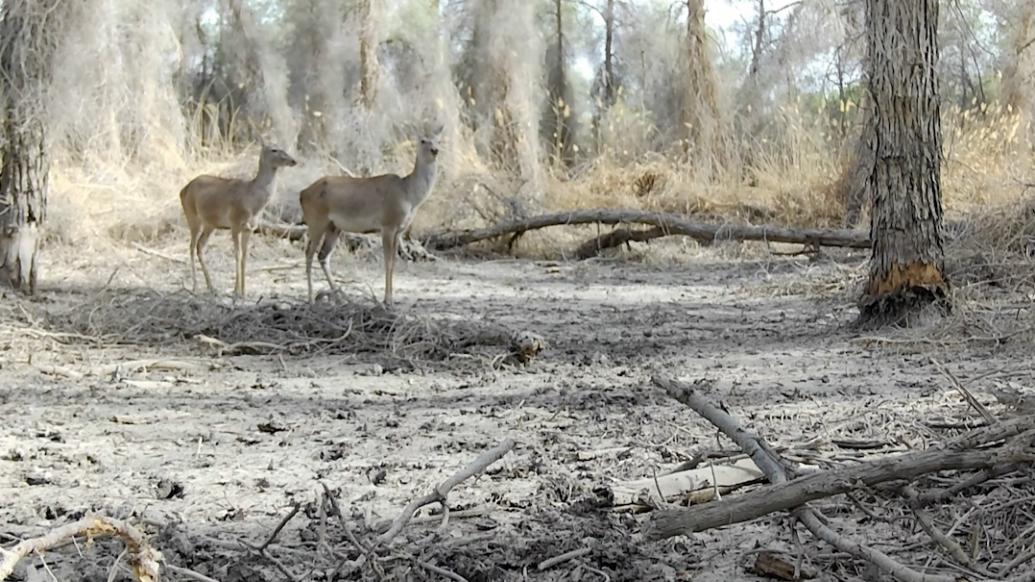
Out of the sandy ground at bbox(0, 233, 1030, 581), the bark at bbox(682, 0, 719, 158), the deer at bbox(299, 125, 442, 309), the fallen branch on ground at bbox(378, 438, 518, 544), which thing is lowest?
the sandy ground at bbox(0, 233, 1030, 581)

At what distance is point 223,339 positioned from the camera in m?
7.21

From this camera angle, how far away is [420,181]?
9609 millimetres

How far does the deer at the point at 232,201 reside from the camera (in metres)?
9.85

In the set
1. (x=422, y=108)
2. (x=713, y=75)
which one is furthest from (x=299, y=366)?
(x=713, y=75)

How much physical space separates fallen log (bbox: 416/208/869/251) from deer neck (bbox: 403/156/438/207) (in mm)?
3086

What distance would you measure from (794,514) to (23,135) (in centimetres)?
709

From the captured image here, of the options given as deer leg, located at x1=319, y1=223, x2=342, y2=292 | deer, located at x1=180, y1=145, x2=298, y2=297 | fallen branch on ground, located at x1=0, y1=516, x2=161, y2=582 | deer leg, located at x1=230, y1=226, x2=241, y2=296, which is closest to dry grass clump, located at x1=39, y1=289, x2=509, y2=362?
deer leg, located at x1=230, y1=226, x2=241, y2=296

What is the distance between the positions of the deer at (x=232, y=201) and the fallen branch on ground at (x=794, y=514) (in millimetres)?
6979

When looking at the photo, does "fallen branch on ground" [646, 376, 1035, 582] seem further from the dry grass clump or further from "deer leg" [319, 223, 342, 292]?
"deer leg" [319, 223, 342, 292]

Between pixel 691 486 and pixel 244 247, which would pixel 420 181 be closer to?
pixel 244 247

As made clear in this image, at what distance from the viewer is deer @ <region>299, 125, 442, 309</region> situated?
9.40m

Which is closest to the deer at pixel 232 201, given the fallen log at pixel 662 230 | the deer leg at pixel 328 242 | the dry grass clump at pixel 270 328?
the deer leg at pixel 328 242

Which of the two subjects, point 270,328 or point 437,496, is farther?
point 270,328

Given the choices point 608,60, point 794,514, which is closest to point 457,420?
point 794,514
